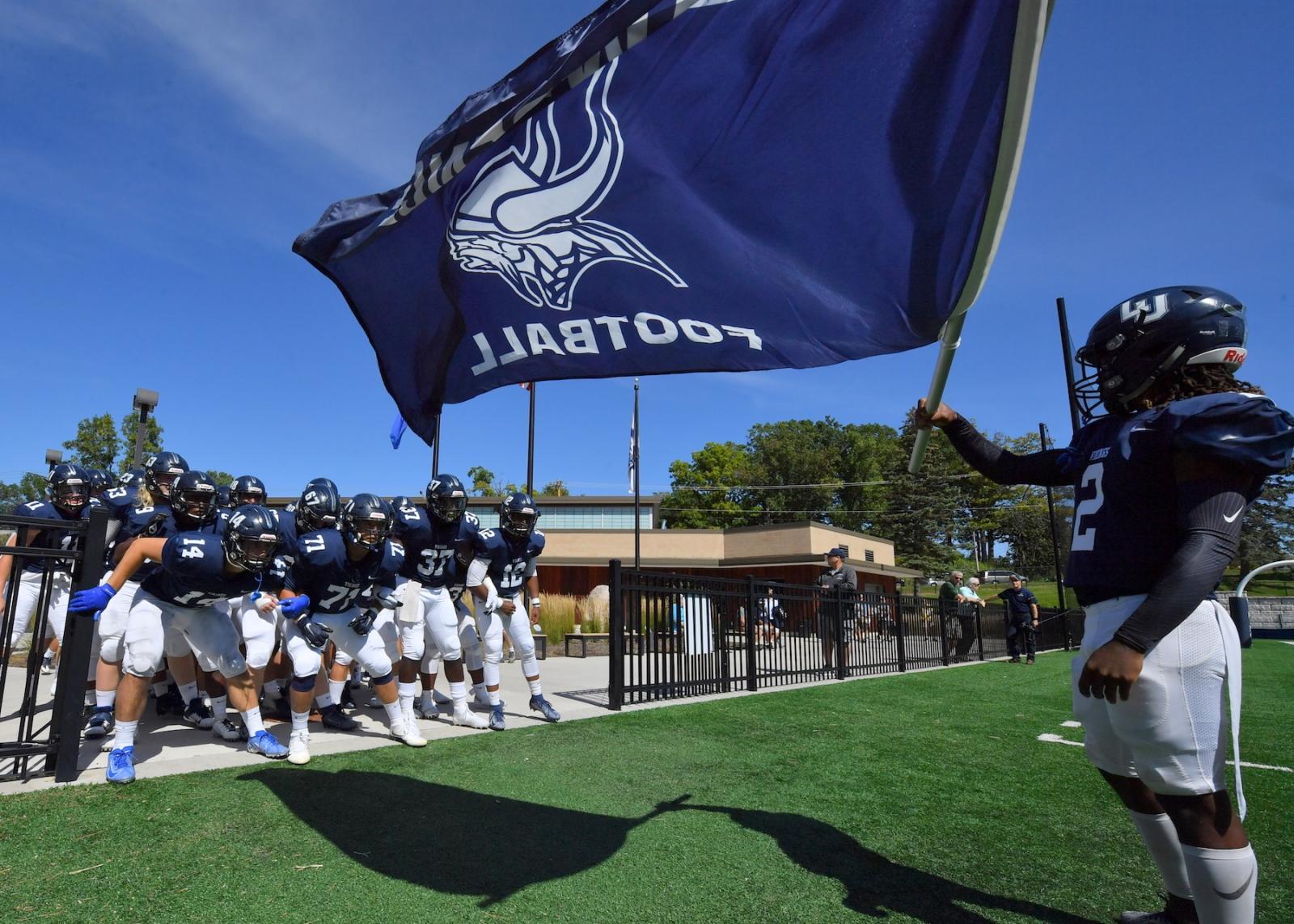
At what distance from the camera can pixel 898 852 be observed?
377 centimetres

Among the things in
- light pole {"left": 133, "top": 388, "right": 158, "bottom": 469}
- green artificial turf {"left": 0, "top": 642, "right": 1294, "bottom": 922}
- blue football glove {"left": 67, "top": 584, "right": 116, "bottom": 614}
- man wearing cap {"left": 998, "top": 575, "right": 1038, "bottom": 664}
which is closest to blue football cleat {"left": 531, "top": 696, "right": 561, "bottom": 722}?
green artificial turf {"left": 0, "top": 642, "right": 1294, "bottom": 922}

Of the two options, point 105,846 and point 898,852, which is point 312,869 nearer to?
point 105,846

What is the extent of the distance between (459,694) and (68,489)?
4220 millimetres

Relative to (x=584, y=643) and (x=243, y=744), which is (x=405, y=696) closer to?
(x=243, y=744)

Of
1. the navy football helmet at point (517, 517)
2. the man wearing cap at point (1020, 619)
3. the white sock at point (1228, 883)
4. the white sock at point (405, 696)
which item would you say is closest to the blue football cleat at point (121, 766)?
the white sock at point (405, 696)

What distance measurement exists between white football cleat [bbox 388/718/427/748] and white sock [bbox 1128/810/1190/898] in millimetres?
4808

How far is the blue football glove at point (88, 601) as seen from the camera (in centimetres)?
473

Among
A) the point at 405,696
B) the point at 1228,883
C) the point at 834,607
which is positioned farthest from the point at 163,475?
the point at 834,607

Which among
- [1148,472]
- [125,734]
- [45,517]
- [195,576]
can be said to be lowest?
[125,734]

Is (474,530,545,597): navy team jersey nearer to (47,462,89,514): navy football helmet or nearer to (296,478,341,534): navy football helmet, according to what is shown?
(296,478,341,534): navy football helmet

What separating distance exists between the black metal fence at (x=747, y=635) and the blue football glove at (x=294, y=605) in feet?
9.72

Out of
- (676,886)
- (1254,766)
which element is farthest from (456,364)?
(1254,766)

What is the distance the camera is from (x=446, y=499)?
714cm

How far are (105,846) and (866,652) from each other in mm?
10533
